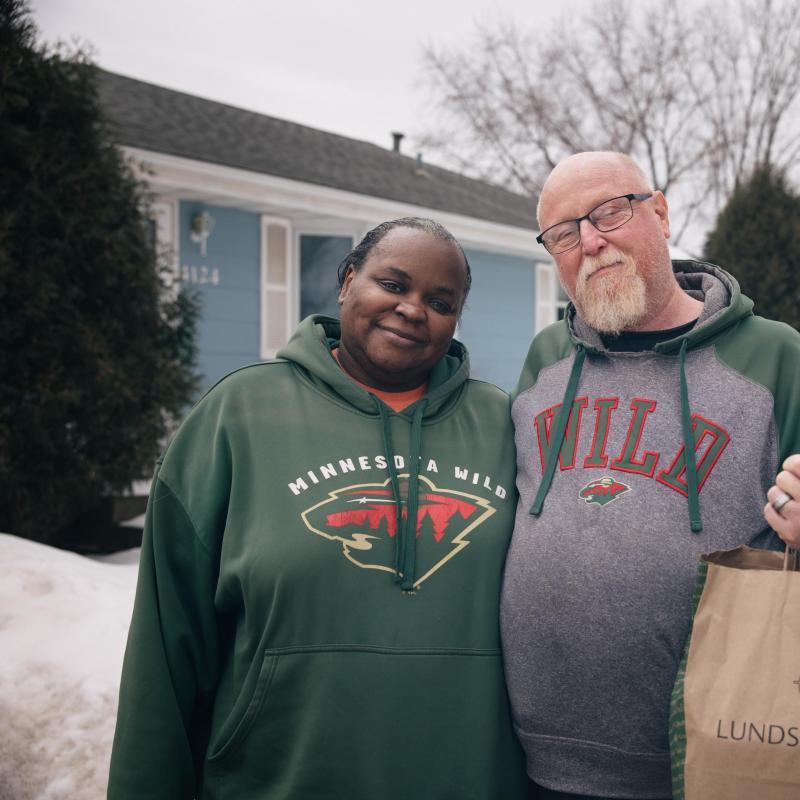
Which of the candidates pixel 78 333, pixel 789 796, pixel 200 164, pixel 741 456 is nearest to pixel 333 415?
pixel 741 456

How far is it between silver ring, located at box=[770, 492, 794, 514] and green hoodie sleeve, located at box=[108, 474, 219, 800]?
4.24ft

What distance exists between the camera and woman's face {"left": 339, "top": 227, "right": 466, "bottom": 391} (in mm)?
2346

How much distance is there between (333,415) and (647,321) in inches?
34.6

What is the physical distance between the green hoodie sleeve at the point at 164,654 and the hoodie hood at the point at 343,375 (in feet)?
1.58

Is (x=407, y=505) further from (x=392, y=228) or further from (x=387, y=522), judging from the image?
(x=392, y=228)

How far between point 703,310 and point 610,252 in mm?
290

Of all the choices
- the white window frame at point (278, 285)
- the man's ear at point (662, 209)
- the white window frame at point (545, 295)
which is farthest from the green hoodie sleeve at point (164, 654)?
the white window frame at point (545, 295)

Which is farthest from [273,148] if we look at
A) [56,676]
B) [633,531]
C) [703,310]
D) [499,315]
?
[633,531]

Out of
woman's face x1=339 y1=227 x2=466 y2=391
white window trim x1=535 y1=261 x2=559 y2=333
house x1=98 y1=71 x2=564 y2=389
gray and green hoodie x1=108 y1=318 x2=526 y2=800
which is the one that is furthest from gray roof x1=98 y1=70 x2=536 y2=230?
gray and green hoodie x1=108 y1=318 x2=526 y2=800

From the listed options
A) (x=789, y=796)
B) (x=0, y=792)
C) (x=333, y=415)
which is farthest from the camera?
(x=0, y=792)

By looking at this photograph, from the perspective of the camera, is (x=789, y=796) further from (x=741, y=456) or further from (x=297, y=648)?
(x=297, y=648)

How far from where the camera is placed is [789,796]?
1.73 meters

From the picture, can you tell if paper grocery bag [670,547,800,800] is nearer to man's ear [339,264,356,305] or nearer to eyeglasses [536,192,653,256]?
eyeglasses [536,192,653,256]

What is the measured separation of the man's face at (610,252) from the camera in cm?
237
